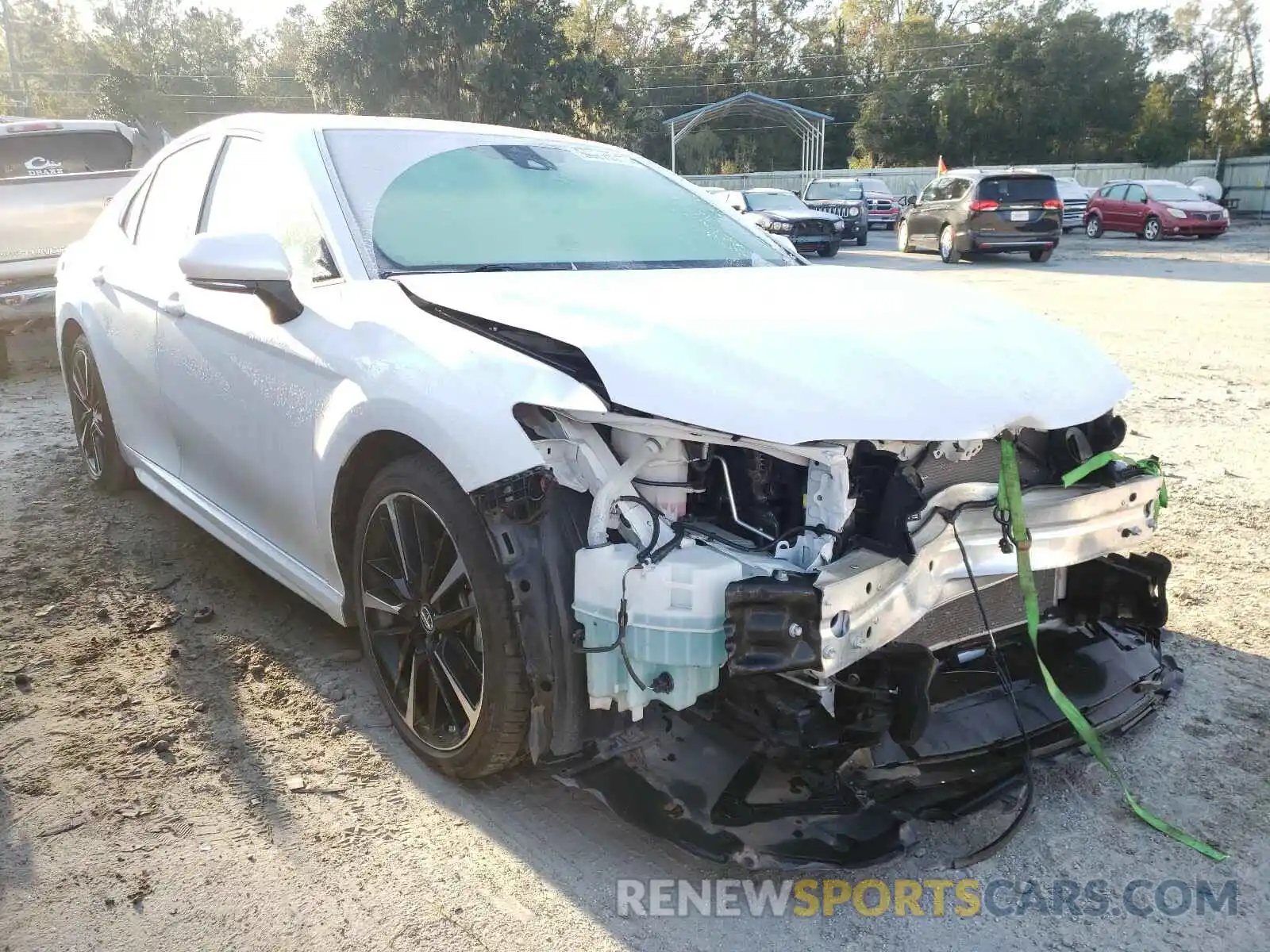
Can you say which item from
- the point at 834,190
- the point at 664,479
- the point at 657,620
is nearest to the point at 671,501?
the point at 664,479

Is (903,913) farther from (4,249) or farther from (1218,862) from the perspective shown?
(4,249)

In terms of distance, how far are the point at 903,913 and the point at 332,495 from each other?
1.81 meters

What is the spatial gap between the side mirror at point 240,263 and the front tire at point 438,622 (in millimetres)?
671

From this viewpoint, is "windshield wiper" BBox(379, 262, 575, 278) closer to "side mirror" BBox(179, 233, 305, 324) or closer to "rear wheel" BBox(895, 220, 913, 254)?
"side mirror" BBox(179, 233, 305, 324)

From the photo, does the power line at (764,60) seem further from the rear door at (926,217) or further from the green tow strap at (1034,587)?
the green tow strap at (1034,587)

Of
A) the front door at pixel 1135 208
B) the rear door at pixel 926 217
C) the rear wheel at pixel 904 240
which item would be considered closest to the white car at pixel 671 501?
the rear door at pixel 926 217

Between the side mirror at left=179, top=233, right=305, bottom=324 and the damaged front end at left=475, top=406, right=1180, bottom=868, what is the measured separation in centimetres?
98

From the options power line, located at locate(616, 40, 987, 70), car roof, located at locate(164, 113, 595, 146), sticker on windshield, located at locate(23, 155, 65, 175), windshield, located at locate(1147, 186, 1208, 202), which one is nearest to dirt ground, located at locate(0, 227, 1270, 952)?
car roof, located at locate(164, 113, 595, 146)

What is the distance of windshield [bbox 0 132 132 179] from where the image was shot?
8758mm

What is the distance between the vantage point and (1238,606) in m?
3.73

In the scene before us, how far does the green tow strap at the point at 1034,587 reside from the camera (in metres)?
2.38

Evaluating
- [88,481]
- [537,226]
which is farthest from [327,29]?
[537,226]

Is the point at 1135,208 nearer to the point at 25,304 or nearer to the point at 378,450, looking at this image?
the point at 25,304

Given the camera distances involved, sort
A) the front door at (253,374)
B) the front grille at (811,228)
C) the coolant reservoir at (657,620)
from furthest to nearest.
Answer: the front grille at (811,228)
the front door at (253,374)
the coolant reservoir at (657,620)
